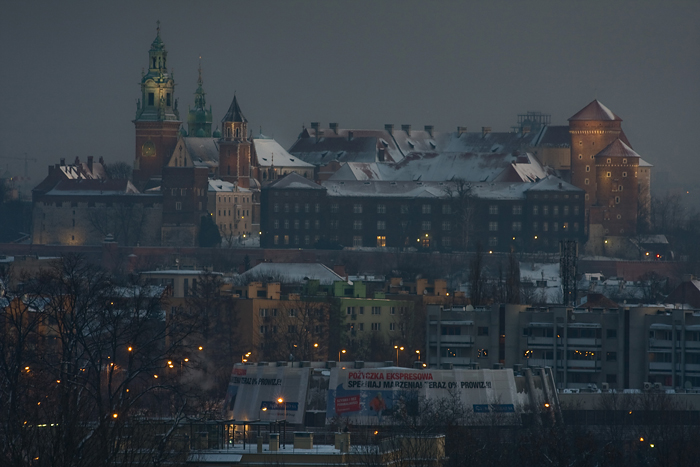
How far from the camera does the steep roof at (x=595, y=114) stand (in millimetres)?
136125

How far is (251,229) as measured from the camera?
447 ft

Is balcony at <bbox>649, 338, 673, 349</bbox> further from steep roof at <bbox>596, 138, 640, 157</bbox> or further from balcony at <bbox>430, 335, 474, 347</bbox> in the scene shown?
steep roof at <bbox>596, 138, 640, 157</bbox>

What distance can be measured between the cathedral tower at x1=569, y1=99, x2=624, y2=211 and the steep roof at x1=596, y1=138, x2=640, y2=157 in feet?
8.15

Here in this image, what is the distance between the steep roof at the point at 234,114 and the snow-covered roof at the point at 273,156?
27.6ft

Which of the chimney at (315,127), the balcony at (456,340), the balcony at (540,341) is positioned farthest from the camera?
the chimney at (315,127)

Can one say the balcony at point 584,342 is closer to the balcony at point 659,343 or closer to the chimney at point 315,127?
the balcony at point 659,343

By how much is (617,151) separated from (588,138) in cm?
584

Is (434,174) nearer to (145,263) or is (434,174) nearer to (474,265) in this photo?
(145,263)

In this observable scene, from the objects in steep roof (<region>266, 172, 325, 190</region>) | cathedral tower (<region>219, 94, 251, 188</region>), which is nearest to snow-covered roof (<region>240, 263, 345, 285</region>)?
steep roof (<region>266, 172, 325, 190</region>)

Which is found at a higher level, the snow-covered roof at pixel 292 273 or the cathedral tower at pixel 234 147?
the cathedral tower at pixel 234 147

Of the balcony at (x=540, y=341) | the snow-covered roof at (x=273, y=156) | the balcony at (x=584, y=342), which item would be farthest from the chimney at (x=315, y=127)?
the balcony at (x=584, y=342)

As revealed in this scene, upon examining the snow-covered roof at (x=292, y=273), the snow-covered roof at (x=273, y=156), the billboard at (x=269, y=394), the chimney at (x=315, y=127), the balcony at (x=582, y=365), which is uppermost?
the chimney at (x=315, y=127)

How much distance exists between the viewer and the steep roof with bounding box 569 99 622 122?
136 metres

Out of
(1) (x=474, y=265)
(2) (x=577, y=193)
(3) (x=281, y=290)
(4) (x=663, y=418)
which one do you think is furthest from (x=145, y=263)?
(4) (x=663, y=418)
